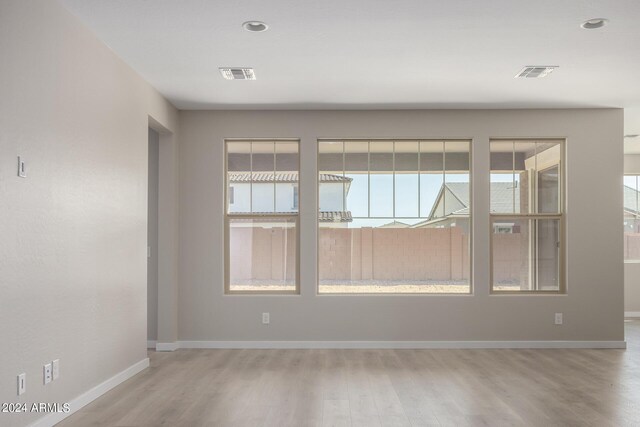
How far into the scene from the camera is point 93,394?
4.57 metres

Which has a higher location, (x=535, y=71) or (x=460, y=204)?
(x=535, y=71)

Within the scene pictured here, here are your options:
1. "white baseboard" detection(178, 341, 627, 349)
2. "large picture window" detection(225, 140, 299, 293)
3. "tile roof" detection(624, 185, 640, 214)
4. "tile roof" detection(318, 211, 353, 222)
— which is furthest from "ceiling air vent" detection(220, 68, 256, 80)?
"tile roof" detection(624, 185, 640, 214)

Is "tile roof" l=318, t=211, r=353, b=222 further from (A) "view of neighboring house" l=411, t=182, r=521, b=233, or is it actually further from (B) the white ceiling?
(B) the white ceiling

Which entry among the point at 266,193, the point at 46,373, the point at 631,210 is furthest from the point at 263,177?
the point at 631,210

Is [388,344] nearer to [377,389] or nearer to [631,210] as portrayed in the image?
[377,389]

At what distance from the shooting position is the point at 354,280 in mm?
7098

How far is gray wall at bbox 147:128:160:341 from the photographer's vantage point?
6891mm

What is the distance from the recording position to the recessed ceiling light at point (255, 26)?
169 inches

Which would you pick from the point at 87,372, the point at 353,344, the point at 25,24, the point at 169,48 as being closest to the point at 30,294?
the point at 87,372

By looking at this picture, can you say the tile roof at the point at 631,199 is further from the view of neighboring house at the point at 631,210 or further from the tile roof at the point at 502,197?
the tile roof at the point at 502,197

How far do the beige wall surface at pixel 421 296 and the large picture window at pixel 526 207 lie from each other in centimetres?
14

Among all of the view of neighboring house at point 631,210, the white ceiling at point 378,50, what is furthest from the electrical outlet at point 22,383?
the view of neighboring house at point 631,210

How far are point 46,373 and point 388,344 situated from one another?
3.96m

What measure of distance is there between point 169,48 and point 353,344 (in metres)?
3.76
